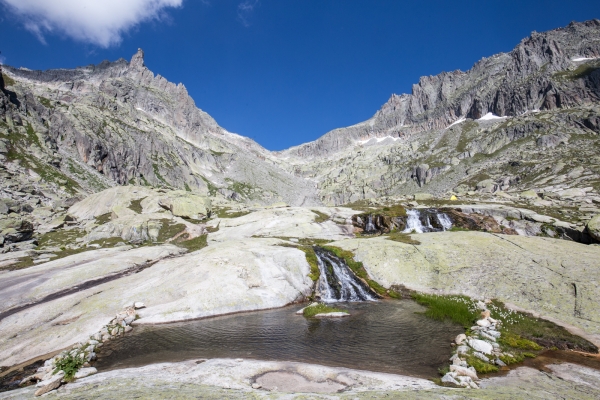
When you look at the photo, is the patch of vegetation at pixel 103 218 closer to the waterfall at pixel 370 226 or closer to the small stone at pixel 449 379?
the waterfall at pixel 370 226

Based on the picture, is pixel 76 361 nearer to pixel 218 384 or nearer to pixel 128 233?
pixel 218 384

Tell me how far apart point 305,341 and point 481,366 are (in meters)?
10.8

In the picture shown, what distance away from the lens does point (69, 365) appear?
Result: 52.8ft

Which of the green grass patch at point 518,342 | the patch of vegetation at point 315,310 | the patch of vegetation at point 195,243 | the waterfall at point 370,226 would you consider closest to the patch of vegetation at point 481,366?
the green grass patch at point 518,342

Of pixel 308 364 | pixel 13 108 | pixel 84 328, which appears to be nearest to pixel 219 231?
pixel 84 328

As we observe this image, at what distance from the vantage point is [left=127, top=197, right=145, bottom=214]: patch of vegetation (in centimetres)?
7573

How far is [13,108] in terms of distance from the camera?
140625mm

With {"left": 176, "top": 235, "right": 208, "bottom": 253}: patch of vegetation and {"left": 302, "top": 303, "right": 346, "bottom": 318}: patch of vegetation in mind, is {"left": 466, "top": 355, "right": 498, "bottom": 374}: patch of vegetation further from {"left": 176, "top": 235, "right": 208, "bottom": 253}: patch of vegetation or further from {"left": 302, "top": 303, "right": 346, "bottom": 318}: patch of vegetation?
{"left": 176, "top": 235, "right": 208, "bottom": 253}: patch of vegetation

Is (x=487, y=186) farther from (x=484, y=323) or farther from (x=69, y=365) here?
(x=69, y=365)

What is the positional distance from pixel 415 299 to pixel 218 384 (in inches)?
940

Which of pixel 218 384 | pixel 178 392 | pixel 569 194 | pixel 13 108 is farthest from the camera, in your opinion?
pixel 13 108

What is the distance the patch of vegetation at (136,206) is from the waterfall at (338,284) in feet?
190

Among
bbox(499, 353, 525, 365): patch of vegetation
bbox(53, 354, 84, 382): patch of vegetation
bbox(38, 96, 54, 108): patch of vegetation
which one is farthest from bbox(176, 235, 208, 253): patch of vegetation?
bbox(38, 96, 54, 108): patch of vegetation

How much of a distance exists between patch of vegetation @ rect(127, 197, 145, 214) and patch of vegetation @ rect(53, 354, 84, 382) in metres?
64.3
